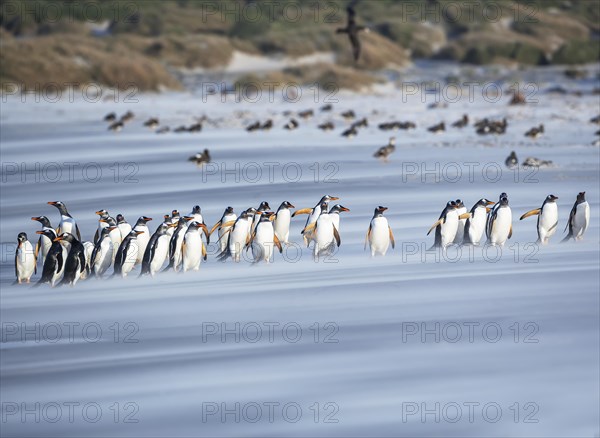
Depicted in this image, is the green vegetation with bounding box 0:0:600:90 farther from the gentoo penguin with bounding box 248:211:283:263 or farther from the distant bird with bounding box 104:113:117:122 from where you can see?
the gentoo penguin with bounding box 248:211:283:263

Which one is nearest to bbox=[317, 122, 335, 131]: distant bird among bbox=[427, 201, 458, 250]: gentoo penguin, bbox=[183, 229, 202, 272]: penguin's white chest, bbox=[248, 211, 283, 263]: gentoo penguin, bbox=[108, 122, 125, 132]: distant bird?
bbox=[108, 122, 125, 132]: distant bird

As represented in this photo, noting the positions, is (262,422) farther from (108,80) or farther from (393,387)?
(108,80)

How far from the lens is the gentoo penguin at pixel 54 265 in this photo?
8977 millimetres

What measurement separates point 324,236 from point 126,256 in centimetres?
186

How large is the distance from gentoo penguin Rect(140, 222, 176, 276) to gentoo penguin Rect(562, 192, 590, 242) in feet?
12.4

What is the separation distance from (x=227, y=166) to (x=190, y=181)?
1534 mm

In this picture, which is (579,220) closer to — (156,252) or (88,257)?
(156,252)

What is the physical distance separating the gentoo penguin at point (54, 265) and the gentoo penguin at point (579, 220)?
15.3 ft

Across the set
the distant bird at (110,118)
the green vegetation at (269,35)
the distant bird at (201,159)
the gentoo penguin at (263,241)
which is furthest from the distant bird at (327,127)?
the gentoo penguin at (263,241)

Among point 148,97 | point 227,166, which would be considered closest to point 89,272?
point 227,166

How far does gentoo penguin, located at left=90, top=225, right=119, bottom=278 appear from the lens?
30.9ft

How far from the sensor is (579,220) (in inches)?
409

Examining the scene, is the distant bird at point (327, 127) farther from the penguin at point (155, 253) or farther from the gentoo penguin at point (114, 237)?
the penguin at point (155, 253)

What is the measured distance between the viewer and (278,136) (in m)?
20.5
